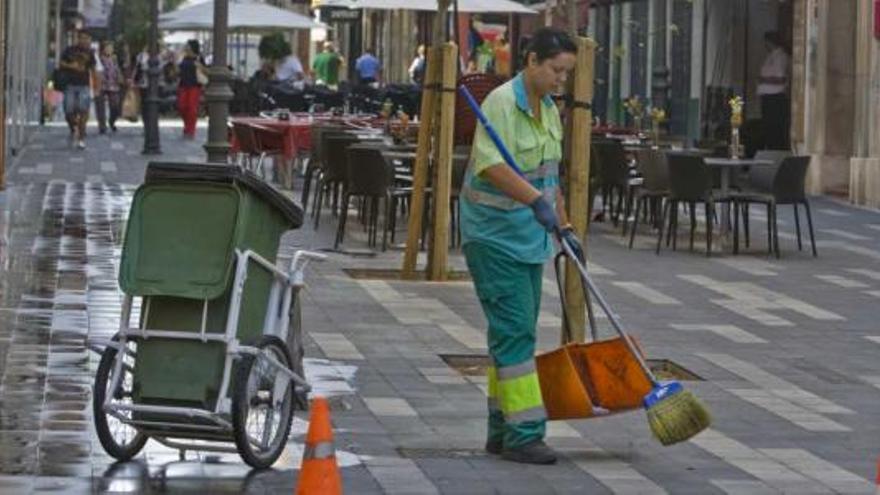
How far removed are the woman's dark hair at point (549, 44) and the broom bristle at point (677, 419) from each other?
152 cm

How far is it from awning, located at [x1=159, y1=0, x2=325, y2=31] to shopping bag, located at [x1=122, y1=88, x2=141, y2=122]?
15.7 meters

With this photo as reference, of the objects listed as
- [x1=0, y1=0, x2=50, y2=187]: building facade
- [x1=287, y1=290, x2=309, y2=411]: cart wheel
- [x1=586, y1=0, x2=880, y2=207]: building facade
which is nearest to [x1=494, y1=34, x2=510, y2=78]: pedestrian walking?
[x1=586, y1=0, x2=880, y2=207]: building facade

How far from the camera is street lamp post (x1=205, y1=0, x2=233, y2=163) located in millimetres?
14359

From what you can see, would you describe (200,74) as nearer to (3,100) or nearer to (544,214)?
(3,100)

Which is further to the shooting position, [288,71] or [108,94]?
[108,94]

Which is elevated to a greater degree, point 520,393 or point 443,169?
point 443,169

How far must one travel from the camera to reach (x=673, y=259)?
68.0 ft

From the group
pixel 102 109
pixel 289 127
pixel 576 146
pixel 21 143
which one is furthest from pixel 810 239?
pixel 102 109

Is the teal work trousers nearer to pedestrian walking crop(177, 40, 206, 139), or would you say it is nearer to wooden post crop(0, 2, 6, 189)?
wooden post crop(0, 2, 6, 189)

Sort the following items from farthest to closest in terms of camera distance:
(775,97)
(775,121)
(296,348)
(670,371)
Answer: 1. (775,97)
2. (775,121)
3. (670,371)
4. (296,348)

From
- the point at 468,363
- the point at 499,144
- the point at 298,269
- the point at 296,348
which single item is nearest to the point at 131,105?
the point at 468,363

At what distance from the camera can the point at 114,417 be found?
32.2ft

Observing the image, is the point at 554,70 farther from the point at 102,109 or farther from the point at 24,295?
the point at 102,109

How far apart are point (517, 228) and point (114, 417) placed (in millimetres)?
1829
